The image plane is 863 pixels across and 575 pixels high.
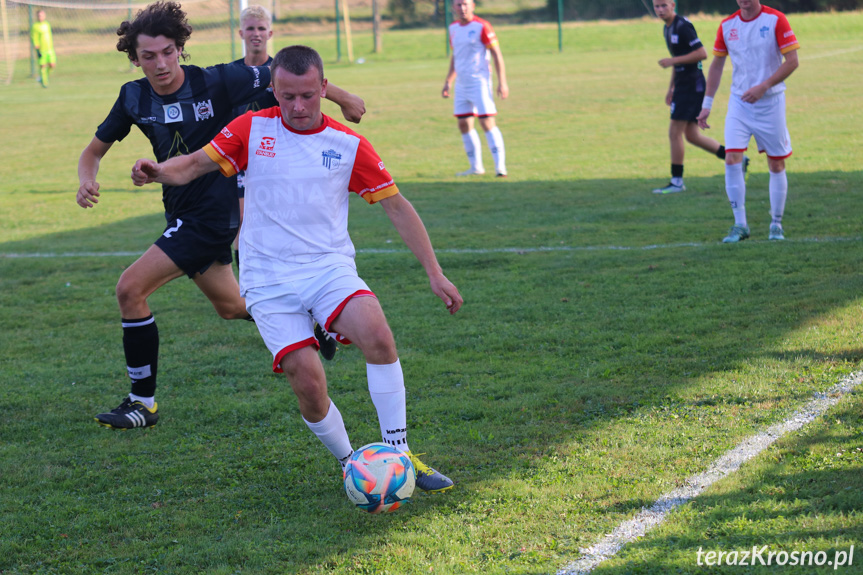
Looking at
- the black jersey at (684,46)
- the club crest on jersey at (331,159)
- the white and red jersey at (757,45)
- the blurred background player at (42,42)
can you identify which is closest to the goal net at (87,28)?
the blurred background player at (42,42)

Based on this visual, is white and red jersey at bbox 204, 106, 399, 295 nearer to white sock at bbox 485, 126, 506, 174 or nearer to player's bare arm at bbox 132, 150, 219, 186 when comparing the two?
player's bare arm at bbox 132, 150, 219, 186

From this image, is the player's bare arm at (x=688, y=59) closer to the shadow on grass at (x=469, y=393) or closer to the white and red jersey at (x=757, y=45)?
the white and red jersey at (x=757, y=45)

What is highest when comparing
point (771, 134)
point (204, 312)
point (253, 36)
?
point (253, 36)

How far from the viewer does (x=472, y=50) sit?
13070 mm

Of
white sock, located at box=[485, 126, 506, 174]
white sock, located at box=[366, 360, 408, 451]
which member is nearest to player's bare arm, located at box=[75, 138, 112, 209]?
white sock, located at box=[366, 360, 408, 451]

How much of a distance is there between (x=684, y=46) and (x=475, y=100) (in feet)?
11.0

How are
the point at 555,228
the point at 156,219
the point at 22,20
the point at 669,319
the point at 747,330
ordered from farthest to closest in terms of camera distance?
the point at 22,20
the point at 156,219
the point at 555,228
the point at 669,319
the point at 747,330

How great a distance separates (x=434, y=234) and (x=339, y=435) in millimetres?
5602

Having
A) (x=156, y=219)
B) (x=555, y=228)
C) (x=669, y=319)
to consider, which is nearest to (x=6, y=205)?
(x=156, y=219)

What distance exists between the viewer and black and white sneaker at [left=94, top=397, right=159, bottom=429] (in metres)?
4.75

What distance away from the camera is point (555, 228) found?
9289 millimetres

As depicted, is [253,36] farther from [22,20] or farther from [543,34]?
[543,34]

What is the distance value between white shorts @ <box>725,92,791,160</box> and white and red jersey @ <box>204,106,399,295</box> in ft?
17.0

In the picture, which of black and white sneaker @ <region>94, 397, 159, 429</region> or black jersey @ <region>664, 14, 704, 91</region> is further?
black jersey @ <region>664, 14, 704, 91</region>
